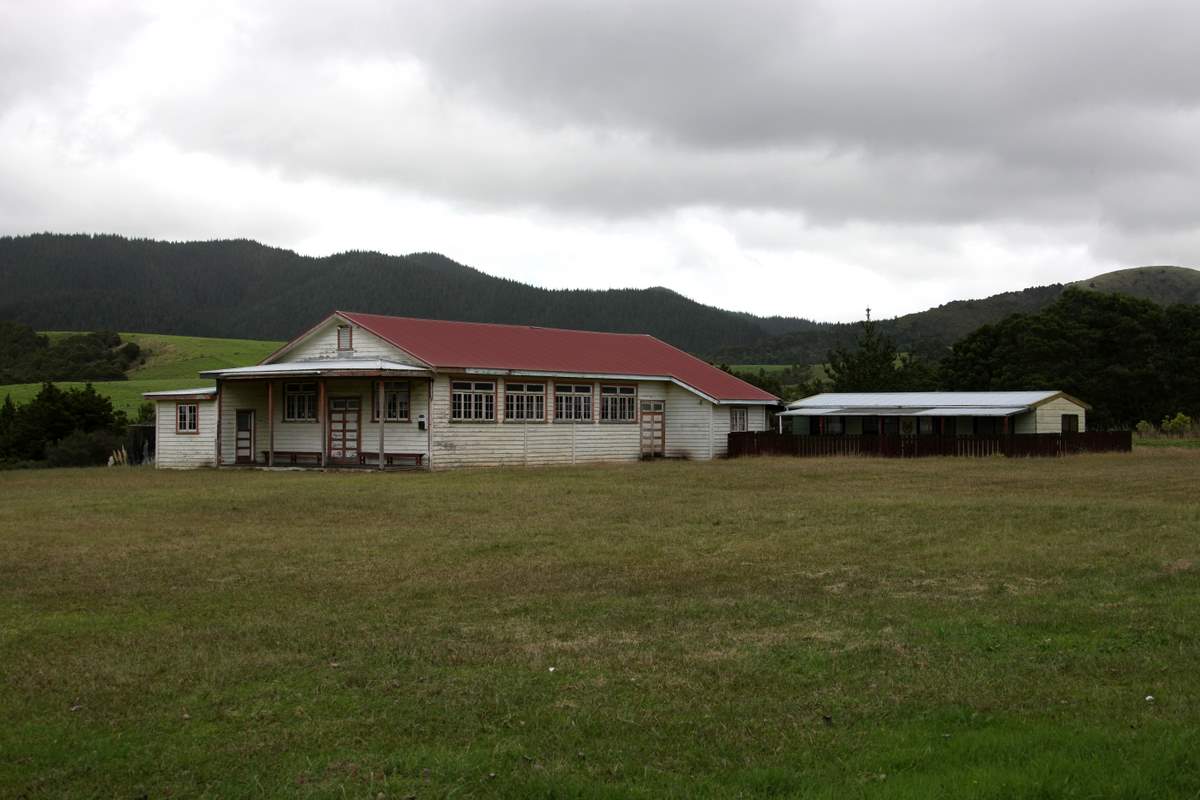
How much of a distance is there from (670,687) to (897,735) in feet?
5.42

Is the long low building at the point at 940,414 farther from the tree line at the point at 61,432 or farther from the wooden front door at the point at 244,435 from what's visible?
the tree line at the point at 61,432

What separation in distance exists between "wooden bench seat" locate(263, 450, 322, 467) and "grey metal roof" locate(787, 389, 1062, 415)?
76.5 ft

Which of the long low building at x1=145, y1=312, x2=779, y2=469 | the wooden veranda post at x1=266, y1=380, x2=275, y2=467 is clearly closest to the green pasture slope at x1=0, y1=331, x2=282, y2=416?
the long low building at x1=145, y1=312, x2=779, y2=469

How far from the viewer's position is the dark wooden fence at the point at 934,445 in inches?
1510

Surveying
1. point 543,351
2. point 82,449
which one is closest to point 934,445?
point 543,351

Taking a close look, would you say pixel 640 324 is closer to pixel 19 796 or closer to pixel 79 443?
pixel 79 443

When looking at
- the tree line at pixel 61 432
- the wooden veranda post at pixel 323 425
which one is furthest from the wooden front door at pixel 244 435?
the tree line at pixel 61 432

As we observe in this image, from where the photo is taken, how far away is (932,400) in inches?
1918

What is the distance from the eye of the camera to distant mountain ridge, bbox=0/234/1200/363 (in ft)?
422

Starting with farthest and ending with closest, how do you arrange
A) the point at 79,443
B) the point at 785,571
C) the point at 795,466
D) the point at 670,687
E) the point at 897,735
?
the point at 79,443, the point at 795,466, the point at 785,571, the point at 670,687, the point at 897,735

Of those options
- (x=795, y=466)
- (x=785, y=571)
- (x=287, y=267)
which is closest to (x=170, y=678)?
(x=785, y=571)

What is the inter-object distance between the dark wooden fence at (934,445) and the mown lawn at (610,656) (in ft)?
68.4

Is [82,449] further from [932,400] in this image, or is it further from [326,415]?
[932,400]

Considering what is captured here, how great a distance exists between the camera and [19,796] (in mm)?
5520
